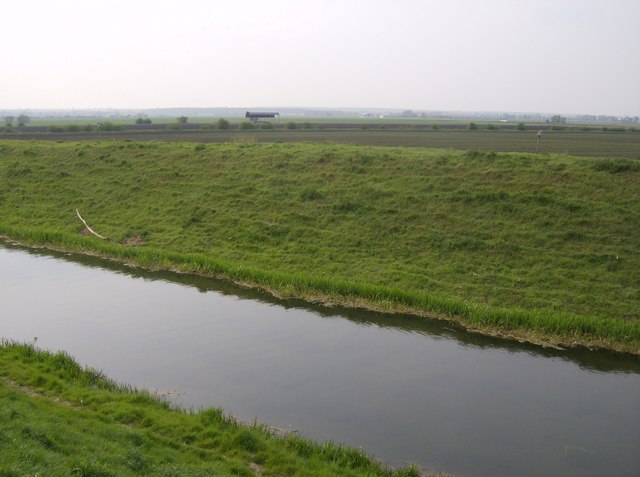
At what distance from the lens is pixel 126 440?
845 centimetres

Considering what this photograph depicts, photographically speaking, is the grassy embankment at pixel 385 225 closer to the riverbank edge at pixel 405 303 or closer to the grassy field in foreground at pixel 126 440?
the riverbank edge at pixel 405 303

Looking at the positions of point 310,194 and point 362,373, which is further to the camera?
point 310,194

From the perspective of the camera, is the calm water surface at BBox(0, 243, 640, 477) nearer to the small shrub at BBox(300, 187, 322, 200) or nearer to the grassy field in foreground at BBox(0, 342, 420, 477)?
the grassy field in foreground at BBox(0, 342, 420, 477)

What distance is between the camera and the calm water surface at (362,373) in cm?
997

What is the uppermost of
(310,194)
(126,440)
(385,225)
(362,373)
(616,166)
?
(616,166)

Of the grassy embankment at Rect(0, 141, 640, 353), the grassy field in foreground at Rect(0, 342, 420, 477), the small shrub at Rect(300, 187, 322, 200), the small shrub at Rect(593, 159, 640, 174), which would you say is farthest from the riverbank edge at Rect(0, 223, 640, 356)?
the small shrub at Rect(593, 159, 640, 174)

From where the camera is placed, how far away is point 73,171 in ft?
112

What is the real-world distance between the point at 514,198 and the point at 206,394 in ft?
54.9

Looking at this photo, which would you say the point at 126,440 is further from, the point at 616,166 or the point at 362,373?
the point at 616,166

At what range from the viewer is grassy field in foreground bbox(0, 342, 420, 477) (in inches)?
282

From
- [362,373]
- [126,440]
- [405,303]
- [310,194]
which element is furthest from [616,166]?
[126,440]

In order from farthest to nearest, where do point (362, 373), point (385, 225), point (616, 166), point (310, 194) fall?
point (310, 194), point (616, 166), point (385, 225), point (362, 373)

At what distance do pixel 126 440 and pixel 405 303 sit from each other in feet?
34.3

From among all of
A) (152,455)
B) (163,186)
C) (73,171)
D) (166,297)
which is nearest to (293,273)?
(166,297)
